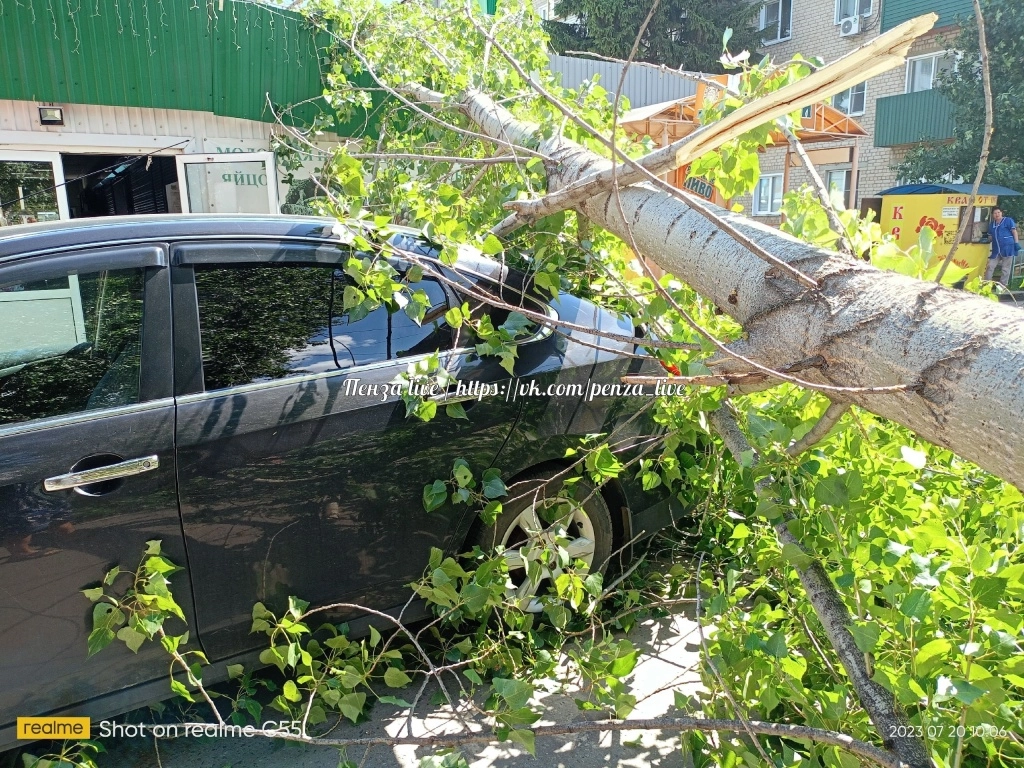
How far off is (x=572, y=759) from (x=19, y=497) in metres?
1.83

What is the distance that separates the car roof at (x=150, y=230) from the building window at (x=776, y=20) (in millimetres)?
29323

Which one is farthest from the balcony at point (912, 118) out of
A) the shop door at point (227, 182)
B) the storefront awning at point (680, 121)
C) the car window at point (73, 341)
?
the car window at point (73, 341)

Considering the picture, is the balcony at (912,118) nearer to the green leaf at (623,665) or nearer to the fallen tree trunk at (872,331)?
the fallen tree trunk at (872,331)

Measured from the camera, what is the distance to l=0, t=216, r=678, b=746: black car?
2072 mm

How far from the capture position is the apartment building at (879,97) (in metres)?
20.8

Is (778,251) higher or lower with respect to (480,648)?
higher

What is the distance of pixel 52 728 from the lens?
2.12 metres

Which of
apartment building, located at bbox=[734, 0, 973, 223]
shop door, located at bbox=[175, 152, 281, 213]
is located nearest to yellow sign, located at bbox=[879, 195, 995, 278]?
apartment building, located at bbox=[734, 0, 973, 223]

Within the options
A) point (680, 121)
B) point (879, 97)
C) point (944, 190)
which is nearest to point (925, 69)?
point (879, 97)

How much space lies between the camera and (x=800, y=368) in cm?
171

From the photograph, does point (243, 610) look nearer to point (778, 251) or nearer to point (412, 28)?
point (778, 251)

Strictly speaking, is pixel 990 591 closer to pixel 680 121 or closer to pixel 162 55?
pixel 162 55

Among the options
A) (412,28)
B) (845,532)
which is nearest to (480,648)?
(845,532)

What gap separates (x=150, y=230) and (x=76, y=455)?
0.76 m
